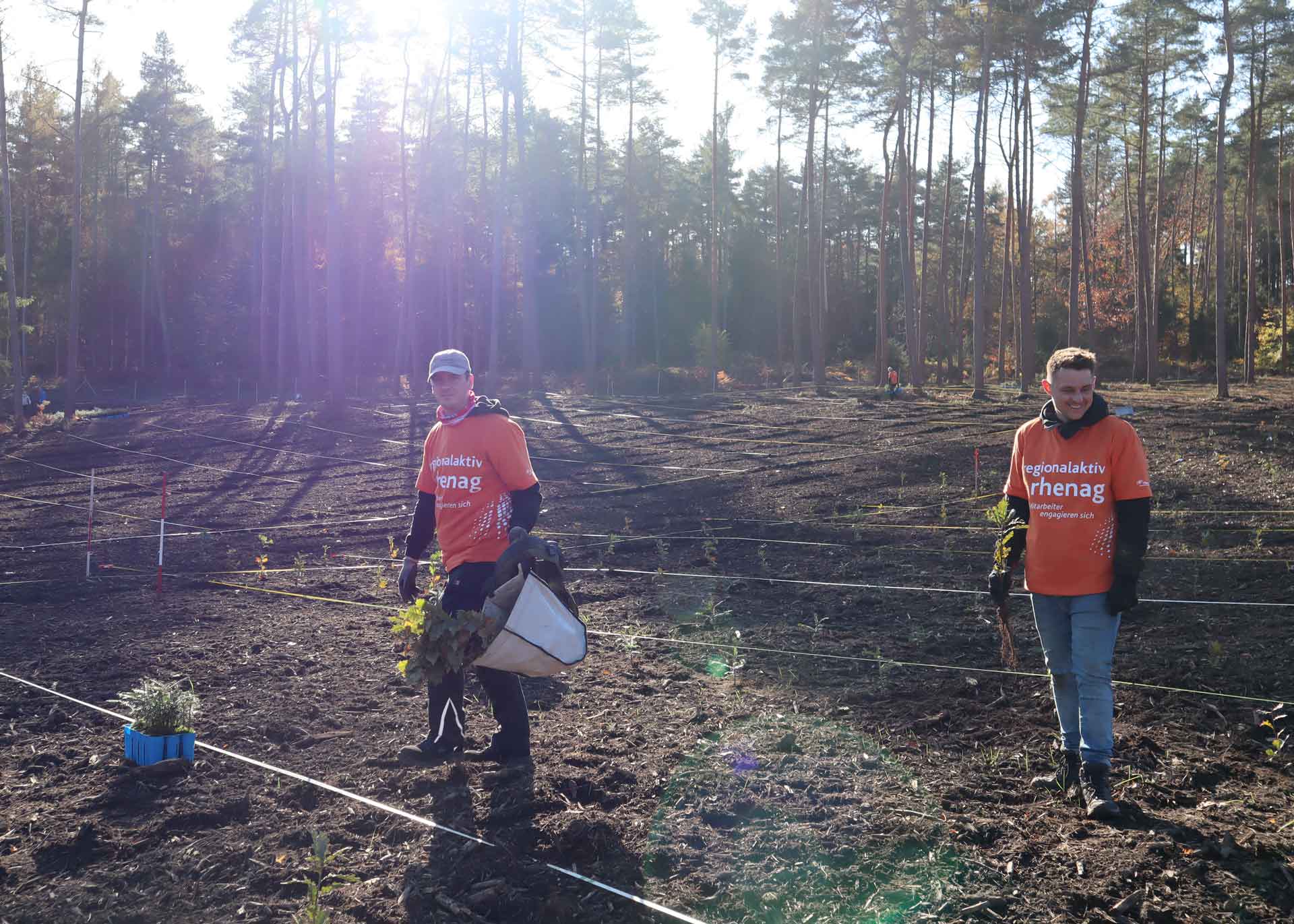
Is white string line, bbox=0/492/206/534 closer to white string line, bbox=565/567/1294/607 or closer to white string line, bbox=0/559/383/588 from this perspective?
white string line, bbox=0/559/383/588

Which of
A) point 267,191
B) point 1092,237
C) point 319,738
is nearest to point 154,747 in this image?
point 319,738

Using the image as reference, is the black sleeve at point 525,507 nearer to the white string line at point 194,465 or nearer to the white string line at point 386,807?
the white string line at point 386,807

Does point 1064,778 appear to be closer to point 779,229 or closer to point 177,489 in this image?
point 177,489

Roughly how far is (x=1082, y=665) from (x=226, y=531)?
1073cm

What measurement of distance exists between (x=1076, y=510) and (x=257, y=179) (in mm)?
48817

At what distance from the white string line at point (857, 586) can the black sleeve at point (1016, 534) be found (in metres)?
→ 2.38

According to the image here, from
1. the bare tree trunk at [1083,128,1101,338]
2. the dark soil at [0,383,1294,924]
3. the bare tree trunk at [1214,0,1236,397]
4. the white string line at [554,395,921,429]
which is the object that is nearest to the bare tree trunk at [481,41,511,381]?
the white string line at [554,395,921,429]

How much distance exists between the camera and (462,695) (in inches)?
187

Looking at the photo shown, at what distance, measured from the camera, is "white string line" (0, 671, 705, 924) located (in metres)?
3.33

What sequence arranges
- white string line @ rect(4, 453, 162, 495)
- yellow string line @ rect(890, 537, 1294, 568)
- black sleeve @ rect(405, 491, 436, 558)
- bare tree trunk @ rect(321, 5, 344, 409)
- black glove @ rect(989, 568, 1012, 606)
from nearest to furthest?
1. black glove @ rect(989, 568, 1012, 606)
2. black sleeve @ rect(405, 491, 436, 558)
3. yellow string line @ rect(890, 537, 1294, 568)
4. white string line @ rect(4, 453, 162, 495)
5. bare tree trunk @ rect(321, 5, 344, 409)

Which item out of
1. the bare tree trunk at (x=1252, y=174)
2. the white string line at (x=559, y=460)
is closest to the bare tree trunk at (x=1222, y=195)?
the bare tree trunk at (x=1252, y=174)

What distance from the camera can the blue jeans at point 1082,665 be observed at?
402 centimetres

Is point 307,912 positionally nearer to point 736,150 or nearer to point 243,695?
point 243,695

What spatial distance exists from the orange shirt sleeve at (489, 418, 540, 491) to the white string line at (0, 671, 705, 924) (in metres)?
1.47
